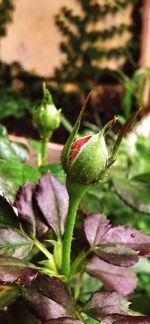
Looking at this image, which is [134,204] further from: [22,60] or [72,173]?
[22,60]

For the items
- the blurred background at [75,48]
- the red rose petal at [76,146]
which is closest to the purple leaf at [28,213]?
the red rose petal at [76,146]

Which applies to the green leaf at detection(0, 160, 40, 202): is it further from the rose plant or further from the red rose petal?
the red rose petal

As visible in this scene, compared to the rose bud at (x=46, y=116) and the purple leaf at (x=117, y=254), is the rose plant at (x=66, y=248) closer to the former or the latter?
the purple leaf at (x=117, y=254)

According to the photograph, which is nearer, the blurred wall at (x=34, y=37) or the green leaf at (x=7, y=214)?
the green leaf at (x=7, y=214)

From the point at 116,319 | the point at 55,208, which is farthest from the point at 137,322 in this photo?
the point at 55,208

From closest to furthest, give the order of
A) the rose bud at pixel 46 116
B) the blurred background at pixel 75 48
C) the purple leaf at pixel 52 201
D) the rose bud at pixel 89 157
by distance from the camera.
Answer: the rose bud at pixel 89 157 → the purple leaf at pixel 52 201 → the rose bud at pixel 46 116 → the blurred background at pixel 75 48

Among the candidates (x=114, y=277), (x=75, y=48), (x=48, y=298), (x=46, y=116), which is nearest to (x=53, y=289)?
(x=48, y=298)

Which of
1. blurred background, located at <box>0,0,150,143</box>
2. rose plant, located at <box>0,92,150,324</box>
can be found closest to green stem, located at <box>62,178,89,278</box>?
rose plant, located at <box>0,92,150,324</box>
